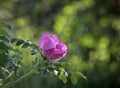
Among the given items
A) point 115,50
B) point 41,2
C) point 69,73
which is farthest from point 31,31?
point 69,73

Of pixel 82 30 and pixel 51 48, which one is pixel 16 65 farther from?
pixel 82 30

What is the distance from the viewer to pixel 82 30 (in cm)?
495

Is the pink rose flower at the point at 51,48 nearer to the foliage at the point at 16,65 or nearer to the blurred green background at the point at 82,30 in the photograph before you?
the foliage at the point at 16,65

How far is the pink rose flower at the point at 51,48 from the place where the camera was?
151 centimetres

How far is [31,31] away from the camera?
5.63m

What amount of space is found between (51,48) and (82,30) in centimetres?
343

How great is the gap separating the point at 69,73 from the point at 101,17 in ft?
11.4

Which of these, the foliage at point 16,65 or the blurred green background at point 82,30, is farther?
the blurred green background at point 82,30

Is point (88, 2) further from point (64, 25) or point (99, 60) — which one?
point (99, 60)

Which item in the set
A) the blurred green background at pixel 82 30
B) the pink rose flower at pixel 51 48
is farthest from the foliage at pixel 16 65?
the blurred green background at pixel 82 30

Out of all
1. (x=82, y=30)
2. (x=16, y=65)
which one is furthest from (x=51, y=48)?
(x=82, y=30)

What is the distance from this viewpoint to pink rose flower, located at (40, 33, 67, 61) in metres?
1.51

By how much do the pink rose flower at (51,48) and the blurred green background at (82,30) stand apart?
953 millimetres

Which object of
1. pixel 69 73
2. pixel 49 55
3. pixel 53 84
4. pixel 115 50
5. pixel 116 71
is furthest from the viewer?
pixel 115 50
